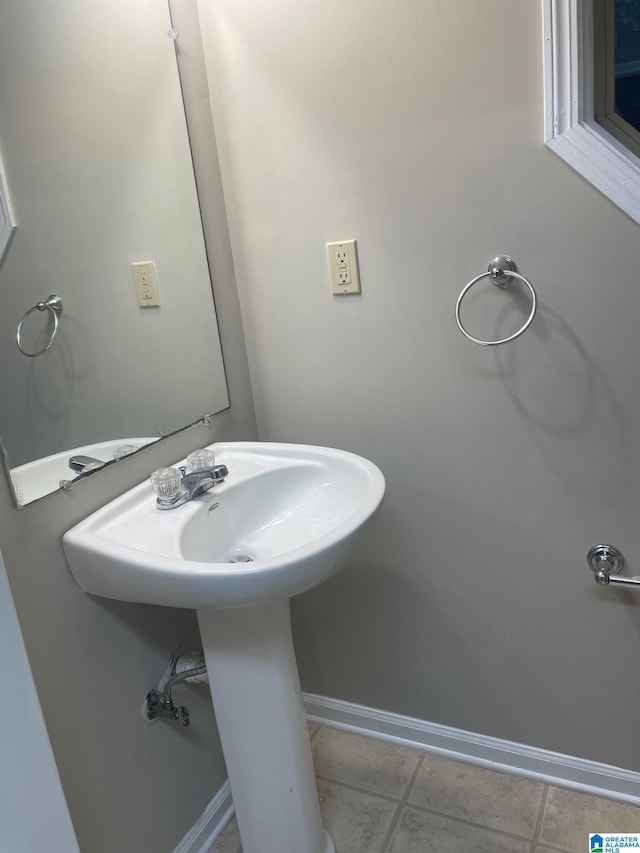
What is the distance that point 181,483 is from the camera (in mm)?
1146

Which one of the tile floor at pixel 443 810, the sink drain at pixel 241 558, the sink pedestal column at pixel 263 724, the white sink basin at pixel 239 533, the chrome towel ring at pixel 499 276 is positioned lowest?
the tile floor at pixel 443 810

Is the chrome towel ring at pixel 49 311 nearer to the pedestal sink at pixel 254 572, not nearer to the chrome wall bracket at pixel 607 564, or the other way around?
the pedestal sink at pixel 254 572

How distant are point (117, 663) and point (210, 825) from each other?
0.54m

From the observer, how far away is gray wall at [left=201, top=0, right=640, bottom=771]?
3.77 ft

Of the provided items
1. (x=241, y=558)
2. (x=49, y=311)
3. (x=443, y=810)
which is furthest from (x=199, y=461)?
(x=443, y=810)

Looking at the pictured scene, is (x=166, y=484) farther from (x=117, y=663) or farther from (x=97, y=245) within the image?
(x=97, y=245)

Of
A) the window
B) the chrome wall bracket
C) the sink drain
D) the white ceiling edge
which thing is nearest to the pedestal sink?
the sink drain

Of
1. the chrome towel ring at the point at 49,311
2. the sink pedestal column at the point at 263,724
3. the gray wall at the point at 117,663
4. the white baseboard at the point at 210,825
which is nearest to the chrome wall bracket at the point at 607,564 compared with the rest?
the sink pedestal column at the point at 263,724

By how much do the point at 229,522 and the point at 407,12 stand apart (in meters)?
1.03

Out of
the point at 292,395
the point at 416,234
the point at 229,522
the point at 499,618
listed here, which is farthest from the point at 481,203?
the point at 499,618

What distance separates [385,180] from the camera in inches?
49.5

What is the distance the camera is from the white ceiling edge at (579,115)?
41.6 inches

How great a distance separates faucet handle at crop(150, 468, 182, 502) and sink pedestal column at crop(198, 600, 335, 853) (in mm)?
220

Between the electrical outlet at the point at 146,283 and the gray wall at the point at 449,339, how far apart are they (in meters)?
0.24
